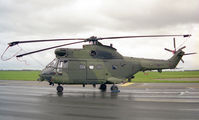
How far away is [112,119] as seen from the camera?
24.2 ft

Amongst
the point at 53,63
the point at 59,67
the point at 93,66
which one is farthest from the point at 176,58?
the point at 53,63

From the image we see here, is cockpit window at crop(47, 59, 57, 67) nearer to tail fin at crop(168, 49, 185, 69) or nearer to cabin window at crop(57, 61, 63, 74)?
cabin window at crop(57, 61, 63, 74)

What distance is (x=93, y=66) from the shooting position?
17.8 m

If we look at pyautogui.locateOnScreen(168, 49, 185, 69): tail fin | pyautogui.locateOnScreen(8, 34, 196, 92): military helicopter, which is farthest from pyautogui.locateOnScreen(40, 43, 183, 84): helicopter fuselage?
pyautogui.locateOnScreen(168, 49, 185, 69): tail fin

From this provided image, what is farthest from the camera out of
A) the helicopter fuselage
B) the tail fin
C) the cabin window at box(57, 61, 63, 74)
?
the tail fin

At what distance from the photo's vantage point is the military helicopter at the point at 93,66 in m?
17.0

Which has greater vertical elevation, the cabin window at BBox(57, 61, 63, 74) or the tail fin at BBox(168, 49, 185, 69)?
the tail fin at BBox(168, 49, 185, 69)

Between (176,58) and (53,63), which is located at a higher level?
(176,58)

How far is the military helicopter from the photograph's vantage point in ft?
55.6

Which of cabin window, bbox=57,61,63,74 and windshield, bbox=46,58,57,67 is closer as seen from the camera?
cabin window, bbox=57,61,63,74

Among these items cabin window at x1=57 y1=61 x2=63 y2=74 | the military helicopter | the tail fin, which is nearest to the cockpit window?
the military helicopter

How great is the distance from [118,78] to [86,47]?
13.6 ft

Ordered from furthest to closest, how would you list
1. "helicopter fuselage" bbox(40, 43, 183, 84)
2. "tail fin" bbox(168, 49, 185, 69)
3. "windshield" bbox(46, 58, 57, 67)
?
"tail fin" bbox(168, 49, 185, 69) → "windshield" bbox(46, 58, 57, 67) → "helicopter fuselage" bbox(40, 43, 183, 84)

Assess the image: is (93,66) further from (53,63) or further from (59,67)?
(53,63)
